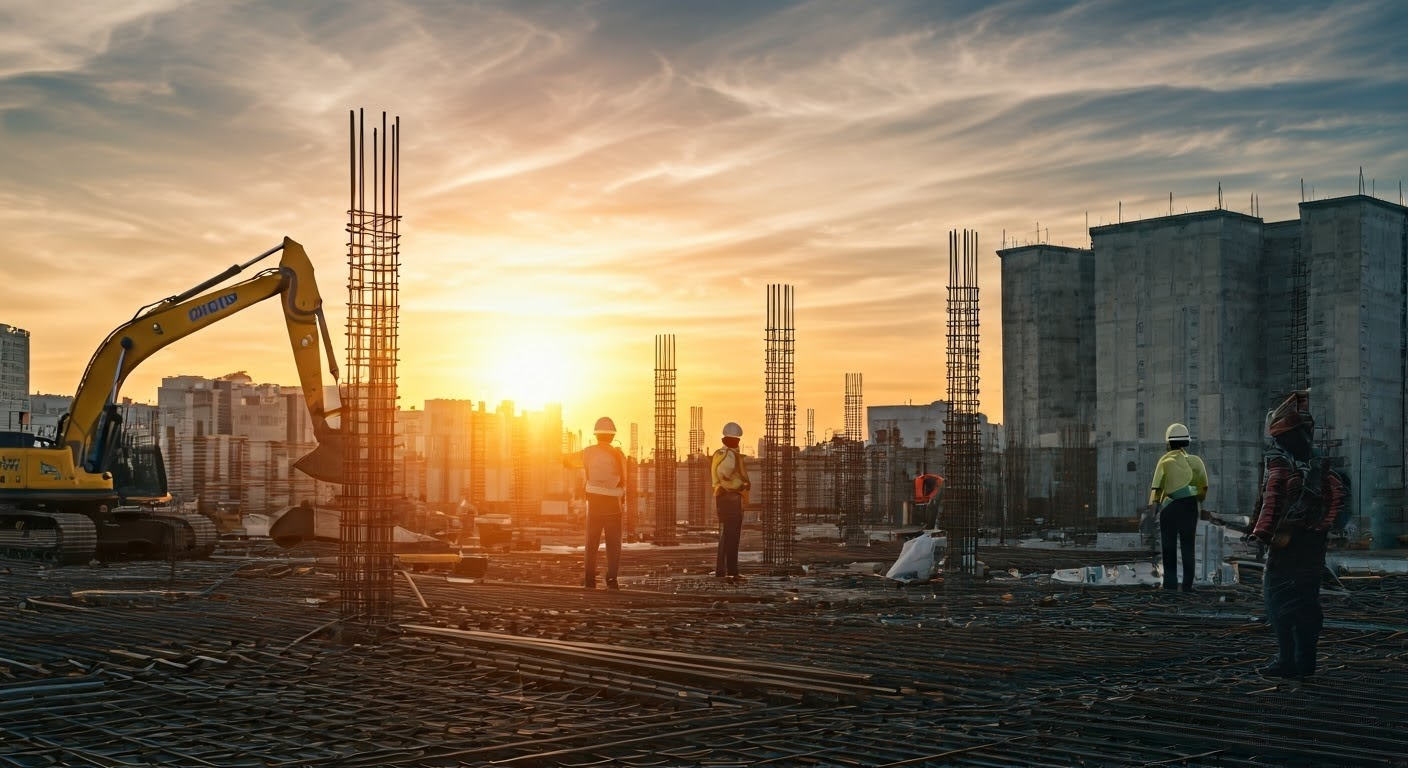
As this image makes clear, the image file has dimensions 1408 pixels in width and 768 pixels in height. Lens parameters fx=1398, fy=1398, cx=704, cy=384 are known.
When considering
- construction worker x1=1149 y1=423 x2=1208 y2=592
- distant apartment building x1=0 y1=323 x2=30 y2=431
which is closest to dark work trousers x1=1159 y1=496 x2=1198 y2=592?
construction worker x1=1149 y1=423 x2=1208 y2=592

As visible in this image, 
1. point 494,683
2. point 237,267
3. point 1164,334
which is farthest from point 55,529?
point 1164,334

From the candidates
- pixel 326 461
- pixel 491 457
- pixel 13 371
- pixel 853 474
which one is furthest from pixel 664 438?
pixel 13 371

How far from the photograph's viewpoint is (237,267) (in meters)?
17.4

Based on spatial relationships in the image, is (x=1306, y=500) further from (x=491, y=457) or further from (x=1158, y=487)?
(x=491, y=457)

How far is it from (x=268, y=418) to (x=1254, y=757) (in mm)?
56926

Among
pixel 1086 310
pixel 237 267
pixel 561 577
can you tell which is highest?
pixel 1086 310

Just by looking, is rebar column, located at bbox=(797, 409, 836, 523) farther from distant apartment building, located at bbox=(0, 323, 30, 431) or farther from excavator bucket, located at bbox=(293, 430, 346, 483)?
distant apartment building, located at bbox=(0, 323, 30, 431)

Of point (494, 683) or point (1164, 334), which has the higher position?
point (1164, 334)

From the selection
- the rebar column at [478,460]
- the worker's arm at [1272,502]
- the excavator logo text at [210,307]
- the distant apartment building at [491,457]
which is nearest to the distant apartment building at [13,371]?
the distant apartment building at [491,457]

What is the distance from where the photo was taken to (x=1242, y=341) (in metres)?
47.5

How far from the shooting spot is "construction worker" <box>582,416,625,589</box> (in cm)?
1448

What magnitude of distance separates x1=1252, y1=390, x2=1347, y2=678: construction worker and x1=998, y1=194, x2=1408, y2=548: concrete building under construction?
3573 centimetres

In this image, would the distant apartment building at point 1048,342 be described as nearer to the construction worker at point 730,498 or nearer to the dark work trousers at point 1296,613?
the construction worker at point 730,498

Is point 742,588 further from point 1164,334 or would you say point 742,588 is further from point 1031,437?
point 1031,437
